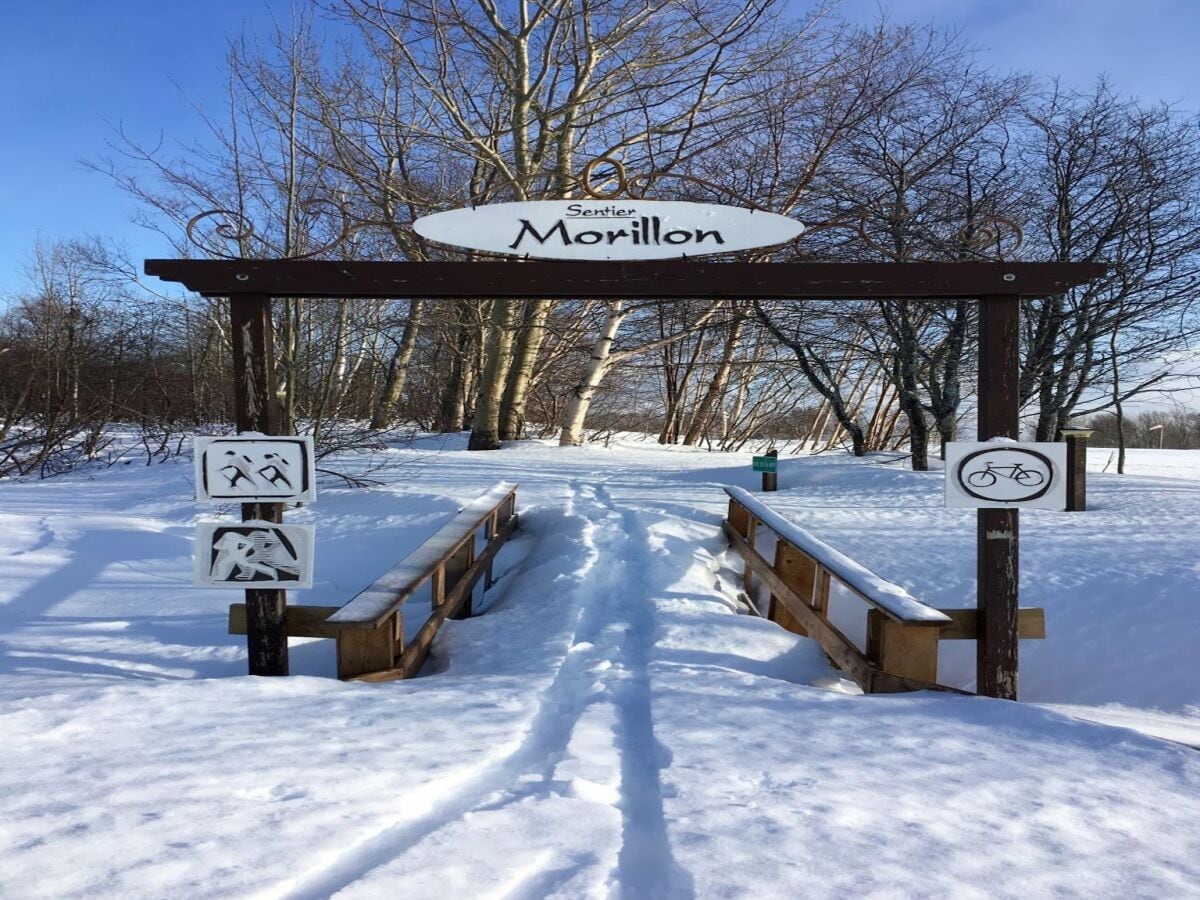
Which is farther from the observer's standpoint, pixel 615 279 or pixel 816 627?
pixel 816 627

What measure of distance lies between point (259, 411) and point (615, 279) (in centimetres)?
185

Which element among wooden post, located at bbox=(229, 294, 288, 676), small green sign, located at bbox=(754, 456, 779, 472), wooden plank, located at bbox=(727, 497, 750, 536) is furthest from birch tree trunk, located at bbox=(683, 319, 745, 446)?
wooden post, located at bbox=(229, 294, 288, 676)

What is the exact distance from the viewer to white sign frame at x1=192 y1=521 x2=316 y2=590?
3604 millimetres

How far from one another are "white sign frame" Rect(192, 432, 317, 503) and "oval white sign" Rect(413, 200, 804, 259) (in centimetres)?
125

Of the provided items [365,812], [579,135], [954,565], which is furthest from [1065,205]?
[365,812]

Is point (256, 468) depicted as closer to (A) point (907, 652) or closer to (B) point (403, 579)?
(B) point (403, 579)

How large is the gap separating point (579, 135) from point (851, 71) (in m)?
5.03

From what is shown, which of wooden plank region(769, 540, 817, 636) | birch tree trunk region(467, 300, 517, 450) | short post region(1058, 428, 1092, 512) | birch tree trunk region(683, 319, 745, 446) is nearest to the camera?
wooden plank region(769, 540, 817, 636)

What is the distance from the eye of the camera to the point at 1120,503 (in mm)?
7883

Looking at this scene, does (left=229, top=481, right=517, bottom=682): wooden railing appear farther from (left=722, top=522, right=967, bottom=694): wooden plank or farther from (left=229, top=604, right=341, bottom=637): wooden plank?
(left=722, top=522, right=967, bottom=694): wooden plank

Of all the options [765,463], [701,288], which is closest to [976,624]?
[701,288]

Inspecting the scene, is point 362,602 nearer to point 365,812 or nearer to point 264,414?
point 264,414

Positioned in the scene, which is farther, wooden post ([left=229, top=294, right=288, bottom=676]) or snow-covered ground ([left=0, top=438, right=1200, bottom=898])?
wooden post ([left=229, top=294, right=288, bottom=676])

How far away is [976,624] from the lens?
3725 mm
